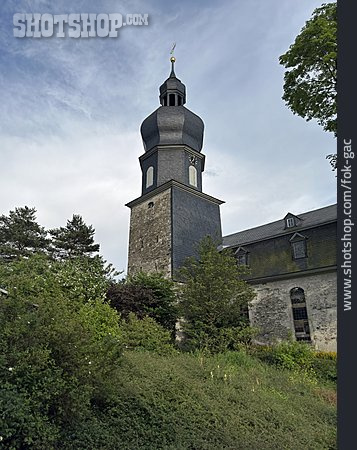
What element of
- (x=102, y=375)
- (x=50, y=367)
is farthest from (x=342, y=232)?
(x=102, y=375)

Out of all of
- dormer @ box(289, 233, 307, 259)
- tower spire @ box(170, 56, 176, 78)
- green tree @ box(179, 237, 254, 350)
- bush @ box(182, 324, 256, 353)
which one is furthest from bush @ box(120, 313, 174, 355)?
tower spire @ box(170, 56, 176, 78)

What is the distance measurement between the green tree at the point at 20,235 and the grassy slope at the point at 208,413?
22.3 meters

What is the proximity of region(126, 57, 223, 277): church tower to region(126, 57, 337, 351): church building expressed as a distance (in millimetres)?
67

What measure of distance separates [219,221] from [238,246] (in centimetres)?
491

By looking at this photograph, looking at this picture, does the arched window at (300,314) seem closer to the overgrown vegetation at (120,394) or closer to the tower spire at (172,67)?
the overgrown vegetation at (120,394)

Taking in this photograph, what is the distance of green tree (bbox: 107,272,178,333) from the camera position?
16.0 meters

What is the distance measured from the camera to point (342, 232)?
1142 mm

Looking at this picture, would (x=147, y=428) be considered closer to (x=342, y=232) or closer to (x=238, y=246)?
(x=342, y=232)

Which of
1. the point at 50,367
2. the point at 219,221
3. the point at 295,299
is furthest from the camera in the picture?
the point at 219,221

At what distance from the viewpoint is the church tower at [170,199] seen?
2258 cm

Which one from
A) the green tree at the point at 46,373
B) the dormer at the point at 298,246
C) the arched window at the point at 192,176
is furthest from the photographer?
the arched window at the point at 192,176

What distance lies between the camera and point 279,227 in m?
22.1

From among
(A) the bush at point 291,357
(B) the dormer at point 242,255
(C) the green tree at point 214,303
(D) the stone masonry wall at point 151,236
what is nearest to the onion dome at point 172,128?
(D) the stone masonry wall at point 151,236

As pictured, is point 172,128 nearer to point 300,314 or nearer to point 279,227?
point 279,227
